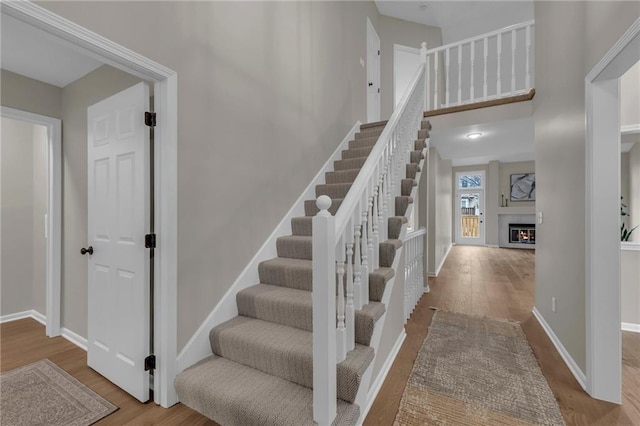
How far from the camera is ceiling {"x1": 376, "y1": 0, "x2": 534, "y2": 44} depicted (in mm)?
5094

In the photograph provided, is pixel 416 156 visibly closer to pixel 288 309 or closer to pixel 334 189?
pixel 334 189

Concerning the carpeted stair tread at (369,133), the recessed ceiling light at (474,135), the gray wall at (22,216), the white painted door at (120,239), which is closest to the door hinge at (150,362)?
the white painted door at (120,239)

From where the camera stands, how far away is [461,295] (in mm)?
4102

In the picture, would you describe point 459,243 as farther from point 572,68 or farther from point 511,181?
point 572,68

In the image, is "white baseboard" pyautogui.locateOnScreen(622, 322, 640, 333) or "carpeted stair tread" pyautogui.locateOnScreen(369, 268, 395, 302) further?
"white baseboard" pyautogui.locateOnScreen(622, 322, 640, 333)

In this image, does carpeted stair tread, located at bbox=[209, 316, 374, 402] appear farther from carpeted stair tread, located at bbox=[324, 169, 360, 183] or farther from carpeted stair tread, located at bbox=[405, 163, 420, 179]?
carpeted stair tread, located at bbox=[405, 163, 420, 179]

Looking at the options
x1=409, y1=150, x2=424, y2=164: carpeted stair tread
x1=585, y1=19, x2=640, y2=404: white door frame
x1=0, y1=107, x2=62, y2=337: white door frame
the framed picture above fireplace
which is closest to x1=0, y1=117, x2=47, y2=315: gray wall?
x1=0, y1=107, x2=62, y2=337: white door frame

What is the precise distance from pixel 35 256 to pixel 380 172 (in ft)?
12.8

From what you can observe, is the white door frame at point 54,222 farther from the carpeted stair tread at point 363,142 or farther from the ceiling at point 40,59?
the carpeted stair tread at point 363,142

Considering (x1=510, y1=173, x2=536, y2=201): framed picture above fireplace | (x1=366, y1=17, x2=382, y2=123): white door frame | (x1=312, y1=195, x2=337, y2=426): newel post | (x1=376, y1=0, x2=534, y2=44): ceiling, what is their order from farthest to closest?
(x1=510, y1=173, x2=536, y2=201): framed picture above fireplace
(x1=376, y1=0, x2=534, y2=44): ceiling
(x1=366, y1=17, x2=382, y2=123): white door frame
(x1=312, y1=195, x2=337, y2=426): newel post

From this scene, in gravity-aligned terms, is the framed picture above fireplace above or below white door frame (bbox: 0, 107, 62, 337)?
above

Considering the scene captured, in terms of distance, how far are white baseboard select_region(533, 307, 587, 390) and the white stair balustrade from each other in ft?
5.42

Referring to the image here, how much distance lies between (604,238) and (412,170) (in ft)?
5.27

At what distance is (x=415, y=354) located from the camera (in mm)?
2438
